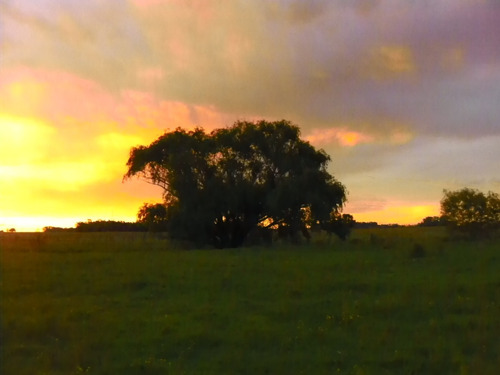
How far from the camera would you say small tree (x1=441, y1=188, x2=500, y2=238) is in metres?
68.8

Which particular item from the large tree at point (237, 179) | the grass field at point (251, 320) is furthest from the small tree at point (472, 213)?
the grass field at point (251, 320)

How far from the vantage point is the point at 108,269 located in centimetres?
2586

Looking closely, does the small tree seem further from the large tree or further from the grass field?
the grass field

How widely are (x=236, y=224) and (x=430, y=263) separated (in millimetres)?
29803

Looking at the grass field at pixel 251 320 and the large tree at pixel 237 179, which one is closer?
the grass field at pixel 251 320

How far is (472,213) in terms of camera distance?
6988cm

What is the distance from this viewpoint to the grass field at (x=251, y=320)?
11.9 m

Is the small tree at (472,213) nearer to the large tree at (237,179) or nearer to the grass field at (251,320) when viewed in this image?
the large tree at (237,179)

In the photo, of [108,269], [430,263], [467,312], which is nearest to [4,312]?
[108,269]

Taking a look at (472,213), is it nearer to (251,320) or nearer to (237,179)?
(237,179)

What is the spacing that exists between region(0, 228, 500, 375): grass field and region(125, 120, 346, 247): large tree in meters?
26.7

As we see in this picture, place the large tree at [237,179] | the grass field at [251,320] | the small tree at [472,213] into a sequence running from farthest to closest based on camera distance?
the small tree at [472,213]
the large tree at [237,179]
the grass field at [251,320]

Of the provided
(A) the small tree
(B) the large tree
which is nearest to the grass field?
(B) the large tree

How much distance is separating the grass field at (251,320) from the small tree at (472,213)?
1820 inches
